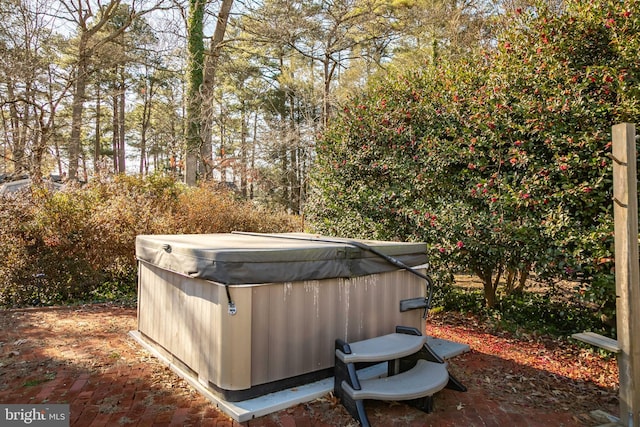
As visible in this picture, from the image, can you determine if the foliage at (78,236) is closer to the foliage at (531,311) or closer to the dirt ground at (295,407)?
the dirt ground at (295,407)

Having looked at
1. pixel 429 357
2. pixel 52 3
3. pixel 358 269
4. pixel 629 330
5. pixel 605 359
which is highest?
pixel 52 3

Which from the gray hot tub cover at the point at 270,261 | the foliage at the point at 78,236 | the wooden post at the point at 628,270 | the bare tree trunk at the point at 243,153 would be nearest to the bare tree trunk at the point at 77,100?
the foliage at the point at 78,236

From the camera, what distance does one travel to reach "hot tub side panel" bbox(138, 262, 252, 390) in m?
→ 2.34

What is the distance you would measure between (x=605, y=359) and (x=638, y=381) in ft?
4.71

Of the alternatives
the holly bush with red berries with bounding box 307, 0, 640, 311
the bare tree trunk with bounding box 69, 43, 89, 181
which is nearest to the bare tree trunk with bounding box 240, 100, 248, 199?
the bare tree trunk with bounding box 69, 43, 89, 181

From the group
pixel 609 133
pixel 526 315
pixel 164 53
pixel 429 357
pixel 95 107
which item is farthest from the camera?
pixel 95 107

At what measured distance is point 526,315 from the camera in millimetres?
4715

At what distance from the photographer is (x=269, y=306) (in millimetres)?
2465

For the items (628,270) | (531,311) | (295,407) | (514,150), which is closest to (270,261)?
(295,407)

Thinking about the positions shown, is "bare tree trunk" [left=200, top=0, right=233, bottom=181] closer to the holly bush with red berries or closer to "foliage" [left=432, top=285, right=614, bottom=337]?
the holly bush with red berries

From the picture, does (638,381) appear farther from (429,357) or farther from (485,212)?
(485,212)

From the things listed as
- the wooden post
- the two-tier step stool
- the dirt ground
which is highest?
the wooden post

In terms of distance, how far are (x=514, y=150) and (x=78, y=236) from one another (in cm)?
540

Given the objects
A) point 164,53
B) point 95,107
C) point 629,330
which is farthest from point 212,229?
point 95,107
